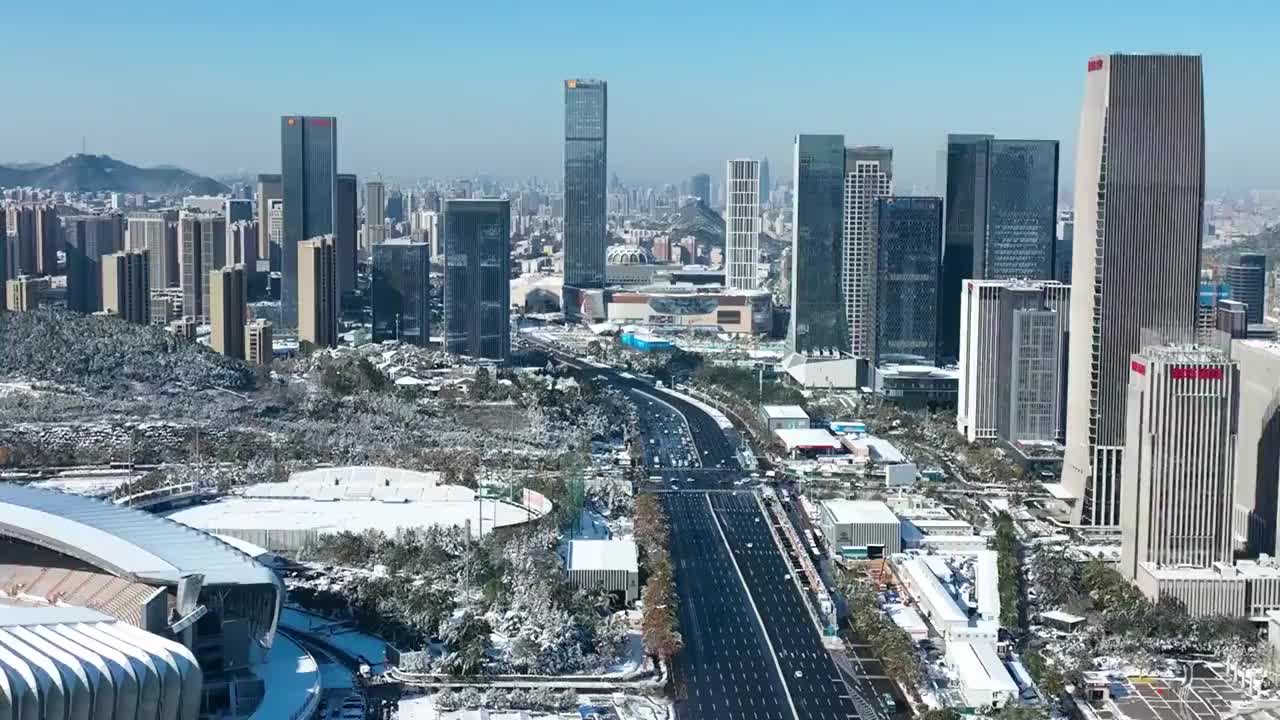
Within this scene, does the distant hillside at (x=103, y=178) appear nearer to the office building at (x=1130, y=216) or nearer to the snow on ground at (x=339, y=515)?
the snow on ground at (x=339, y=515)

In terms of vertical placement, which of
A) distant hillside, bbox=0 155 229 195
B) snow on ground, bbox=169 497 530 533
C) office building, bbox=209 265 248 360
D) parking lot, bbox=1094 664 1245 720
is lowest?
parking lot, bbox=1094 664 1245 720

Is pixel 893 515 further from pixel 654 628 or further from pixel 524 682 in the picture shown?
pixel 524 682

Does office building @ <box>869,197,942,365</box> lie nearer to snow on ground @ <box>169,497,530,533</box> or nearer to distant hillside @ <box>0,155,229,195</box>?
snow on ground @ <box>169,497,530,533</box>

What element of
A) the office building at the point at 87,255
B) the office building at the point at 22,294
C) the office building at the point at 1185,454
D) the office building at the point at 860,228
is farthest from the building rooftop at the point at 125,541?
the office building at the point at 87,255

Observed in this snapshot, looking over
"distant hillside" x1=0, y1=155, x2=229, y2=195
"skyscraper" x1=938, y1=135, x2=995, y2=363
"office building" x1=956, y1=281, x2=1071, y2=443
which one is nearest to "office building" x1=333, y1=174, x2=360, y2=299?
"skyscraper" x1=938, y1=135, x2=995, y2=363

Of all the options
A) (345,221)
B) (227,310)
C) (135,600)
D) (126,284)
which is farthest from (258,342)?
(135,600)

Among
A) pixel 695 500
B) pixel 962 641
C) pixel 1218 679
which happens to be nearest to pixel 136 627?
pixel 962 641

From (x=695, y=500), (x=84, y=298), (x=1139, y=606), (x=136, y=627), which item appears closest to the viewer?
(x=136, y=627)

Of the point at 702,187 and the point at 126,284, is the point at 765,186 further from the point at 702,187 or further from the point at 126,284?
the point at 126,284
